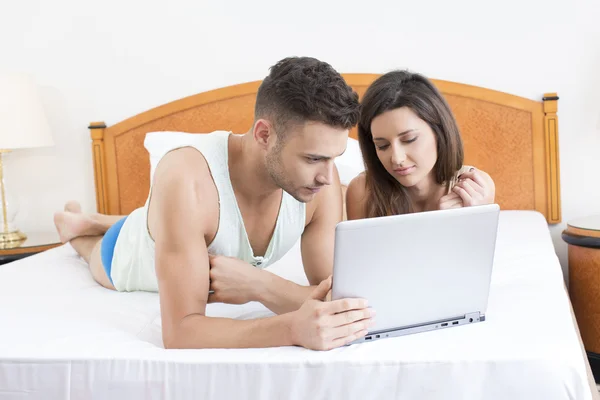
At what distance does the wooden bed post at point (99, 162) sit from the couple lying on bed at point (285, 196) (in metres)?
1.28

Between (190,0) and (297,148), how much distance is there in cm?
200

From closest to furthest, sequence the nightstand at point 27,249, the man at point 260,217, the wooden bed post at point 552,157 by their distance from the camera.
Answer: the man at point 260,217
the wooden bed post at point 552,157
the nightstand at point 27,249

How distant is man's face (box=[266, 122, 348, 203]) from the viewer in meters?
1.37

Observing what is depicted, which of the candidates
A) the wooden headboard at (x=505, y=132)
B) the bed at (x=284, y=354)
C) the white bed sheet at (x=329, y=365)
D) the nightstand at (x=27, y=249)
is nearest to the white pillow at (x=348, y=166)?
the wooden headboard at (x=505, y=132)

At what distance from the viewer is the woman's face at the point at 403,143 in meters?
1.76

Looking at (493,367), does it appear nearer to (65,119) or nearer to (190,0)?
(190,0)

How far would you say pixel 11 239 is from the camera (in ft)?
10.1

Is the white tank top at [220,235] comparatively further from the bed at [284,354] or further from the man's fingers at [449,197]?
the man's fingers at [449,197]

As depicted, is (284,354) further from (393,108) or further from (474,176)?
(474,176)

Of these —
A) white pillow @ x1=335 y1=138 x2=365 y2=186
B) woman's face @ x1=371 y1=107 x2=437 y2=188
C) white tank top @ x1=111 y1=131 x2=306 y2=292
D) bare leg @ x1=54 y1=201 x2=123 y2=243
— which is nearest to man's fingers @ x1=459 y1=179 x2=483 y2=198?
woman's face @ x1=371 y1=107 x2=437 y2=188

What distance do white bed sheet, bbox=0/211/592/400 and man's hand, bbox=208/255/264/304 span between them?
175 mm

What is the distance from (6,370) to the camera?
1.34 m

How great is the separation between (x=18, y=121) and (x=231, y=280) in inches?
78.1

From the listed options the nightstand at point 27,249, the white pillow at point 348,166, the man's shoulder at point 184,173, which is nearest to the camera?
the man's shoulder at point 184,173
